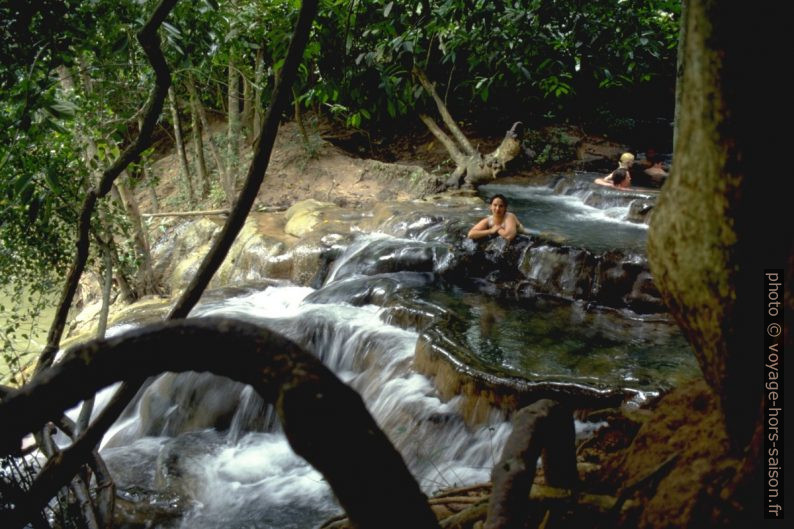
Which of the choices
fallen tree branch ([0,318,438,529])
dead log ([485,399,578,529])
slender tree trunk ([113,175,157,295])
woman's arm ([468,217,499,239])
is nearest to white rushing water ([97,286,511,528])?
woman's arm ([468,217,499,239])

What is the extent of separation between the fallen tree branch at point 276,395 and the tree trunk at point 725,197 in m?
0.82

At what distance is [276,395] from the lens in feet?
3.18

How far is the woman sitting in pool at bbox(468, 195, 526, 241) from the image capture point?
8055mm

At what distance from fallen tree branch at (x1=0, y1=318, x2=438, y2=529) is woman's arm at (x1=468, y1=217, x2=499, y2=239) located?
736 centimetres

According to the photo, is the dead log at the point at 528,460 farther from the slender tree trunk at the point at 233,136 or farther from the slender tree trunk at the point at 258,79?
the slender tree trunk at the point at 233,136

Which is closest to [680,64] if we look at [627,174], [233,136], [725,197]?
[725,197]

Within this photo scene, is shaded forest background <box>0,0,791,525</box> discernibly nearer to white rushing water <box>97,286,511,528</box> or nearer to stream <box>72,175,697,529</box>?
stream <box>72,175,697,529</box>

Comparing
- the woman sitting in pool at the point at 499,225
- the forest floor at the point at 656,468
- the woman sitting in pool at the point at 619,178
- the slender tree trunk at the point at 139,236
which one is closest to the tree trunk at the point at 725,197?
the forest floor at the point at 656,468

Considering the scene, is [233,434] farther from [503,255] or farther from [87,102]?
[503,255]

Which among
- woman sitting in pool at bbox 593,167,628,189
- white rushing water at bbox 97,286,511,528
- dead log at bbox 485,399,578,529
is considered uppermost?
dead log at bbox 485,399,578,529

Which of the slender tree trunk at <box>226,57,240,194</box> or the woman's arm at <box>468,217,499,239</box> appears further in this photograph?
the slender tree trunk at <box>226,57,240,194</box>

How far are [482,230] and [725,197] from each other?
7.23m

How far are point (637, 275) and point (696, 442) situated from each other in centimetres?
585

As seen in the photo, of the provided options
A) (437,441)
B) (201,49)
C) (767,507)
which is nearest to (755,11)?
(767,507)
